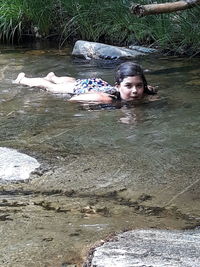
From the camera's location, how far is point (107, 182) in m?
3.05

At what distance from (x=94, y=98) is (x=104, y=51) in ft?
9.61

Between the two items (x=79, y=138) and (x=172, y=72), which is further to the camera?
(x=172, y=72)

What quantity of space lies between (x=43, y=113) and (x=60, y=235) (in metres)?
2.69

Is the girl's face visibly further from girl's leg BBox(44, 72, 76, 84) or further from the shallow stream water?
girl's leg BBox(44, 72, 76, 84)

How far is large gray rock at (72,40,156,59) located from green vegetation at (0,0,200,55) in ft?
1.28

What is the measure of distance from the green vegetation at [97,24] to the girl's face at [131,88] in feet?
8.39

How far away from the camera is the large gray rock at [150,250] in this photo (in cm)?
195

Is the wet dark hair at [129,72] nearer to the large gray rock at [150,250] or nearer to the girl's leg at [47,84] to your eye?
the girl's leg at [47,84]

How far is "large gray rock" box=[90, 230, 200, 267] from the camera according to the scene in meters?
1.95

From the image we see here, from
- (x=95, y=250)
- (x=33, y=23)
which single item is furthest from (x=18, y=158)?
(x=33, y=23)

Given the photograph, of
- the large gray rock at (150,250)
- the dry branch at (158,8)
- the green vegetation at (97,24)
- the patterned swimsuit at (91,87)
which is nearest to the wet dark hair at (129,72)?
the patterned swimsuit at (91,87)

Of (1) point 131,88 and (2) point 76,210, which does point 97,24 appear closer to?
(1) point 131,88

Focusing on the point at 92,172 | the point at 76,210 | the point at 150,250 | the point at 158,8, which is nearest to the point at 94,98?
the point at 92,172

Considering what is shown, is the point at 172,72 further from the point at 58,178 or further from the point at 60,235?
the point at 60,235
